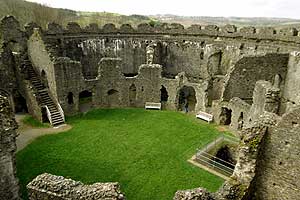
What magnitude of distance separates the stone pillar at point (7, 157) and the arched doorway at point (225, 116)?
14.7 metres

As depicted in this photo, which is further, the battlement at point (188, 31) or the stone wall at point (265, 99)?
the battlement at point (188, 31)

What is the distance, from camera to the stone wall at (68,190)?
28.2ft

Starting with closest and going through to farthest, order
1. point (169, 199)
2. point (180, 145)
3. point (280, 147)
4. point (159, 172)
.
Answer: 1. point (280, 147)
2. point (169, 199)
3. point (159, 172)
4. point (180, 145)

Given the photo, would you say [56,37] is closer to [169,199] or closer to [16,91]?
[16,91]

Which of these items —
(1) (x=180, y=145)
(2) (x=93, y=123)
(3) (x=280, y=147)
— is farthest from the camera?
(2) (x=93, y=123)

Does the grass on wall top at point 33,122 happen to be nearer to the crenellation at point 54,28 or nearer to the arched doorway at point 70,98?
the arched doorway at point 70,98

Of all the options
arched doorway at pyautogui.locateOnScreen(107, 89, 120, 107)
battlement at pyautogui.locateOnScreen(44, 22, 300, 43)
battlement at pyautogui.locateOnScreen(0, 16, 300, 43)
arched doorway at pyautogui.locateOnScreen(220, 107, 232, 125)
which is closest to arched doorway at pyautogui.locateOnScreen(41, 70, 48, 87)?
arched doorway at pyautogui.locateOnScreen(107, 89, 120, 107)

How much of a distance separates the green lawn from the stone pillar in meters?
3.40

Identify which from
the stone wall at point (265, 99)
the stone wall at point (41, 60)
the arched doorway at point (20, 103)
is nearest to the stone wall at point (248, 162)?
the stone wall at point (265, 99)

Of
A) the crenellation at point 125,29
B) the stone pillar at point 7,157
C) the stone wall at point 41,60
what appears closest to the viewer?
the stone pillar at point 7,157

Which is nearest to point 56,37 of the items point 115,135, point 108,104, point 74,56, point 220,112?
point 74,56

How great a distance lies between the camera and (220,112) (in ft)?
72.9

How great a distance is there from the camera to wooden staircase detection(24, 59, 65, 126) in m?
22.1

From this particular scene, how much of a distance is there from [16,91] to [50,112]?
14.1 ft
